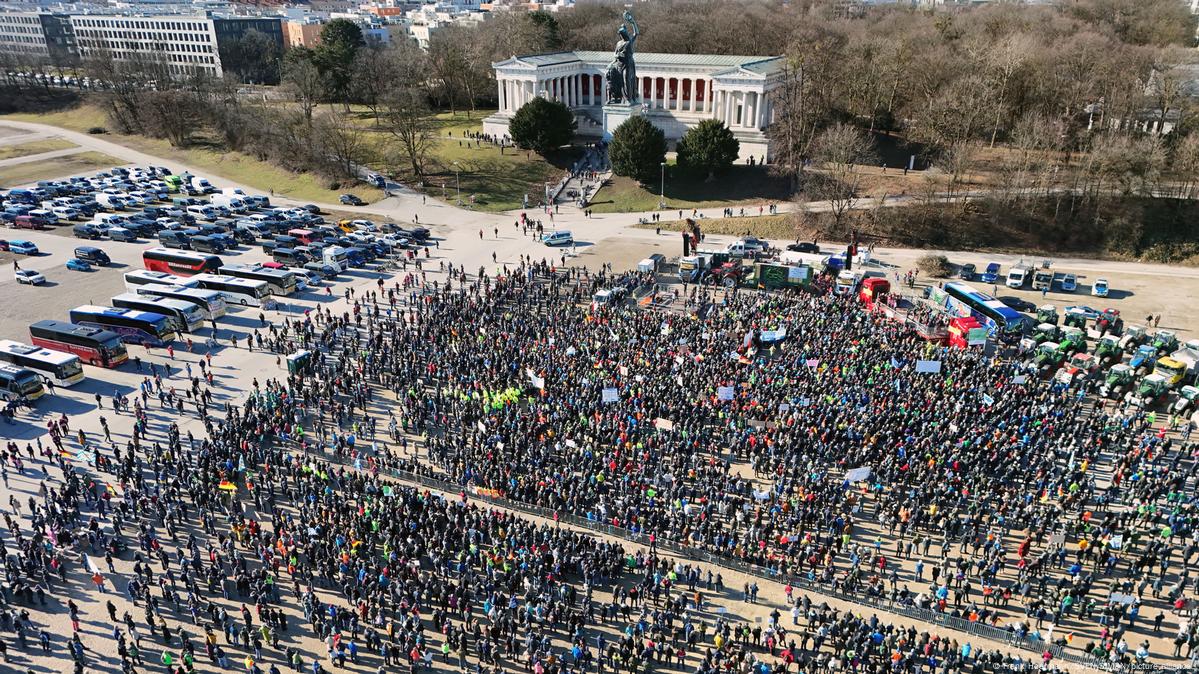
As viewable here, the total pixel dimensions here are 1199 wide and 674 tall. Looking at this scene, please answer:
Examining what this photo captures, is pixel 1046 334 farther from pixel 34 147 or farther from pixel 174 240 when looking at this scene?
pixel 34 147

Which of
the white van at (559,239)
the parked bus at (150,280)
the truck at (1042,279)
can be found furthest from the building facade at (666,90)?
the parked bus at (150,280)

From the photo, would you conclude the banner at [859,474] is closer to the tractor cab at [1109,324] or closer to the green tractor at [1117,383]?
the green tractor at [1117,383]

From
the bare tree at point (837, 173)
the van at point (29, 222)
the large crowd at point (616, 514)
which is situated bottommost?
the large crowd at point (616, 514)

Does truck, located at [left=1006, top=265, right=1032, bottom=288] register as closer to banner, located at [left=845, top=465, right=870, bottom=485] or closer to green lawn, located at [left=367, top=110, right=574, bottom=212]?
banner, located at [left=845, top=465, right=870, bottom=485]

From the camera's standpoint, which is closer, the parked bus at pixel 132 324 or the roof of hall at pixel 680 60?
the parked bus at pixel 132 324

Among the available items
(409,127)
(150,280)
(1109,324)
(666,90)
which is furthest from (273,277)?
(666,90)
